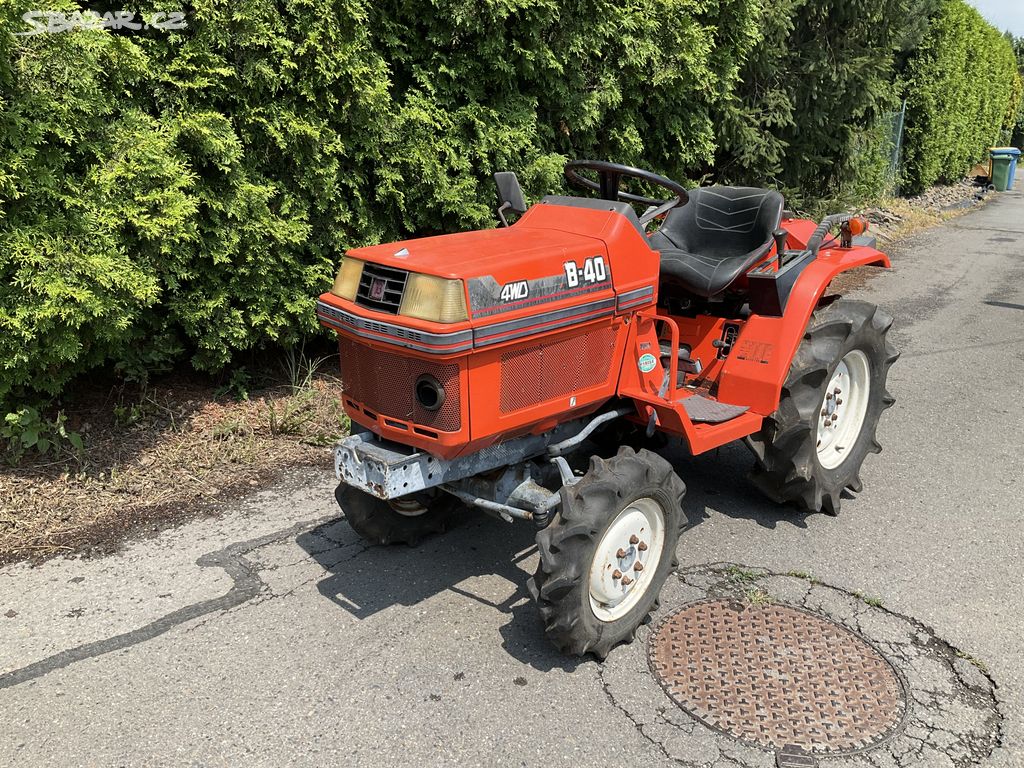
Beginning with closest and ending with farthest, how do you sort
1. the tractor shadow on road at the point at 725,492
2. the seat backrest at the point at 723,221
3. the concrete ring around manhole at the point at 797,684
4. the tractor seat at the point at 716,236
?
the concrete ring around manhole at the point at 797,684
the tractor seat at the point at 716,236
the tractor shadow on road at the point at 725,492
the seat backrest at the point at 723,221

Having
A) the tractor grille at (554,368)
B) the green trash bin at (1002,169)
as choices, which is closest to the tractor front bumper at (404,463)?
the tractor grille at (554,368)

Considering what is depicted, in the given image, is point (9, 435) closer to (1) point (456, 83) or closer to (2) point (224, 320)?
(2) point (224, 320)

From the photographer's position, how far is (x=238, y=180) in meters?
4.50

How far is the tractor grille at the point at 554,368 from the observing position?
3033 mm

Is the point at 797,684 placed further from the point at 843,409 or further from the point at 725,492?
the point at 843,409

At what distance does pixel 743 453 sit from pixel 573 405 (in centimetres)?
197

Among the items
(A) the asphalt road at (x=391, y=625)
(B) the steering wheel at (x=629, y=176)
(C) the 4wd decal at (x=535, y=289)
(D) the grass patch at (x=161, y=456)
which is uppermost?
(B) the steering wheel at (x=629, y=176)

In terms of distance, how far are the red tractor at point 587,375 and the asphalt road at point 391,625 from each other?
0.80ft

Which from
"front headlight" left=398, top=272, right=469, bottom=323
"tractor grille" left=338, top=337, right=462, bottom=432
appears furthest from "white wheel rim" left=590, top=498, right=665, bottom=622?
"front headlight" left=398, top=272, right=469, bottom=323

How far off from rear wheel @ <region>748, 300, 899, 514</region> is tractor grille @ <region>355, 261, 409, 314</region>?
6.29 feet

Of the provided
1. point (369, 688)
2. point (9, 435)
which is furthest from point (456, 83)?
point (369, 688)

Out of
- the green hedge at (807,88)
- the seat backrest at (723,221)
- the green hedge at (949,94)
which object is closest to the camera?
the seat backrest at (723,221)

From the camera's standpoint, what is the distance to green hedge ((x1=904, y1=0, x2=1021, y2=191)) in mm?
15875

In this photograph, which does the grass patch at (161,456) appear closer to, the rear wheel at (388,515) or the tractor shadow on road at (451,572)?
the tractor shadow on road at (451,572)
